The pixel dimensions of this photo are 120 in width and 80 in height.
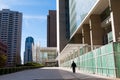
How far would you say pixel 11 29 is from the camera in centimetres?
16800

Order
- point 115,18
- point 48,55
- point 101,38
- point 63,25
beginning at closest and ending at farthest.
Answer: point 115,18
point 101,38
point 63,25
point 48,55

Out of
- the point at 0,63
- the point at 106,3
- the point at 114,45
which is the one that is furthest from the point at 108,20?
the point at 0,63

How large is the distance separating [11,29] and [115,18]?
150m

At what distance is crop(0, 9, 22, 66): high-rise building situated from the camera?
160800 millimetres

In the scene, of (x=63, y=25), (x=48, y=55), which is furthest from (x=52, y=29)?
(x=63, y=25)

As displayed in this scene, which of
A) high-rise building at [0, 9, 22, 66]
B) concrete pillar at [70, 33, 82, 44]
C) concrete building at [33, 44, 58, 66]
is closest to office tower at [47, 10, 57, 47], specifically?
high-rise building at [0, 9, 22, 66]

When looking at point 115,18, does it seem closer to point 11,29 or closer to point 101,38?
point 101,38

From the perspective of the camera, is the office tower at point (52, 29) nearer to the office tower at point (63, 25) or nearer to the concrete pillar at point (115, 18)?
the office tower at point (63, 25)

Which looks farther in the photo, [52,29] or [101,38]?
[52,29]

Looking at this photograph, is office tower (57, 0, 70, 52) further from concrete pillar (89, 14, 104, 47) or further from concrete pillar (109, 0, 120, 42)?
concrete pillar (109, 0, 120, 42)

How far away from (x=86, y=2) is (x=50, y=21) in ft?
457

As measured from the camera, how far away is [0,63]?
219 ft

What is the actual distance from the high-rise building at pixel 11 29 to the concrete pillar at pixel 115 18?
136131 millimetres

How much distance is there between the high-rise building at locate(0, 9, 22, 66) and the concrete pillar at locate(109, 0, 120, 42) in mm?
136131
